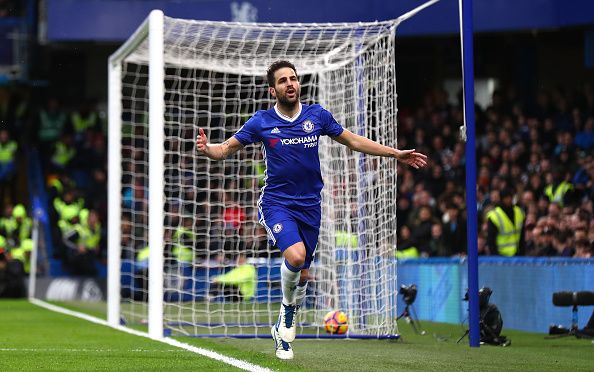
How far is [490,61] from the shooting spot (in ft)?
84.7

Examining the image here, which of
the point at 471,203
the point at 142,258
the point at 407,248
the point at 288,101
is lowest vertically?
the point at 142,258

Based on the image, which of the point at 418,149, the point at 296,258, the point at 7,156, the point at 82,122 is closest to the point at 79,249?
the point at 7,156

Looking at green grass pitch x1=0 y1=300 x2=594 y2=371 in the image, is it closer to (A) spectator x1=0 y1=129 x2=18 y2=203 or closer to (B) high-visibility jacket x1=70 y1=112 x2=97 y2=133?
(A) spectator x1=0 y1=129 x2=18 y2=203

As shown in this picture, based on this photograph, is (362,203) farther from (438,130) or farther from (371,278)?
(438,130)

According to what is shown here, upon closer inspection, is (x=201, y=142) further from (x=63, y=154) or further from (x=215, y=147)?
(x=63, y=154)

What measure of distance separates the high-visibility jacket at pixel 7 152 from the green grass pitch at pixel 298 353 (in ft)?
48.2

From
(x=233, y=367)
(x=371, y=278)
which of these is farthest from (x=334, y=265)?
(x=233, y=367)

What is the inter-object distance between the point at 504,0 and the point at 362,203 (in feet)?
31.2

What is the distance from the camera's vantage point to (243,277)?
17.8m

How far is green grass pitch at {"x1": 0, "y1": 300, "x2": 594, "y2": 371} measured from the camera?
8.46 meters

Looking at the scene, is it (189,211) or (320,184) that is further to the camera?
(189,211)

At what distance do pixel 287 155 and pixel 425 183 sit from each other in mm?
11669

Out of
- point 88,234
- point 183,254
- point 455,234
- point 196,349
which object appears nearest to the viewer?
point 196,349

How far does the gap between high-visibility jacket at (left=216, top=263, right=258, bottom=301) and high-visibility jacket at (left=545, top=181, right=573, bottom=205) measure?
14.1ft
